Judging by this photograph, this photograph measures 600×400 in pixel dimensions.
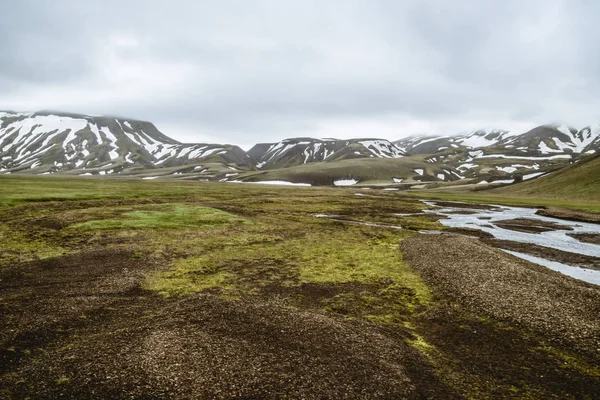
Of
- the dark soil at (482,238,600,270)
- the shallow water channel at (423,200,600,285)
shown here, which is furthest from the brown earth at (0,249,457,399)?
the dark soil at (482,238,600,270)

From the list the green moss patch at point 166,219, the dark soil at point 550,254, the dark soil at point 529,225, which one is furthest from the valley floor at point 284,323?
the dark soil at point 529,225

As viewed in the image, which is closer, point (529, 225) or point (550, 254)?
point (550, 254)

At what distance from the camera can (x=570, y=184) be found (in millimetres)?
139750

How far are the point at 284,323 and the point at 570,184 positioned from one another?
16347 centimetres

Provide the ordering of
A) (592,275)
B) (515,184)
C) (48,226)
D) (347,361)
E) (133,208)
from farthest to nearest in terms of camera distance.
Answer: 1. (515,184)
2. (133,208)
3. (48,226)
4. (592,275)
5. (347,361)

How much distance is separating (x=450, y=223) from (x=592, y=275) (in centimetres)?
3703

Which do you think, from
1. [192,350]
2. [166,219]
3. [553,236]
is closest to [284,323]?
[192,350]

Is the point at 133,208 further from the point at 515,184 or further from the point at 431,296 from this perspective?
the point at 515,184

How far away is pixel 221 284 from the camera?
28766 millimetres

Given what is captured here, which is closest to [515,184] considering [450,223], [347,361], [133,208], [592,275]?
[450,223]

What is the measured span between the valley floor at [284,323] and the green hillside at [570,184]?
12100cm

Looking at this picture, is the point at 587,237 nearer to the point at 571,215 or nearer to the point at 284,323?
the point at 571,215

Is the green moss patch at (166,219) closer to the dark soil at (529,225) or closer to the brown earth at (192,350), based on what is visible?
the brown earth at (192,350)

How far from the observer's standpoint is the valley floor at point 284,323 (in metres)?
15.2
